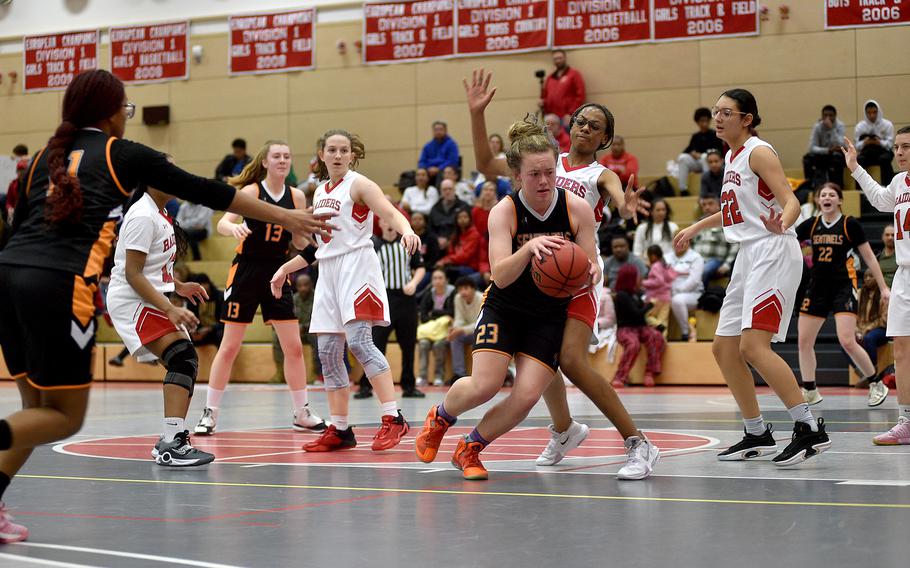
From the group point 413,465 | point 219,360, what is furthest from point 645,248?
point 413,465

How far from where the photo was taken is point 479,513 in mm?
4711

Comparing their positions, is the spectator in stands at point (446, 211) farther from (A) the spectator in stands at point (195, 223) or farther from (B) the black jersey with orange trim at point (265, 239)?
(B) the black jersey with orange trim at point (265, 239)

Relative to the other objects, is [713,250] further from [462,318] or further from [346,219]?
[346,219]

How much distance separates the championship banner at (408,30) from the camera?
20312 millimetres

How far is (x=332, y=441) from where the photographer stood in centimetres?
730

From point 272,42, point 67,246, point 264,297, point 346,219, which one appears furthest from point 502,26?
point 67,246

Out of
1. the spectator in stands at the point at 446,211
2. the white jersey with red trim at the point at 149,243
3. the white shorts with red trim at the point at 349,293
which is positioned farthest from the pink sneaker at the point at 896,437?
the spectator in stands at the point at 446,211

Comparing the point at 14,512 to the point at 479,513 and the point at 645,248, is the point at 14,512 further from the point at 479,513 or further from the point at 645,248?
the point at 645,248

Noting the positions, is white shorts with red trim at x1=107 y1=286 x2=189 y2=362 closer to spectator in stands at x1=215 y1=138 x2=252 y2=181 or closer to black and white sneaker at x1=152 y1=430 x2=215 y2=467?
Answer: black and white sneaker at x1=152 y1=430 x2=215 y2=467

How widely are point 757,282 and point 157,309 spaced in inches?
137

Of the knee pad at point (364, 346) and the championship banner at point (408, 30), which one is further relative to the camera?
the championship banner at point (408, 30)

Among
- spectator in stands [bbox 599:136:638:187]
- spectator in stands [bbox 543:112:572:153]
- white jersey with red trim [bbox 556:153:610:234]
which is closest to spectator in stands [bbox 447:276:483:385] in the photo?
spectator in stands [bbox 543:112:572:153]

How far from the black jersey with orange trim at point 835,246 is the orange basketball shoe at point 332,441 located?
530cm

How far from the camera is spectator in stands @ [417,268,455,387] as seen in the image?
49.8ft
